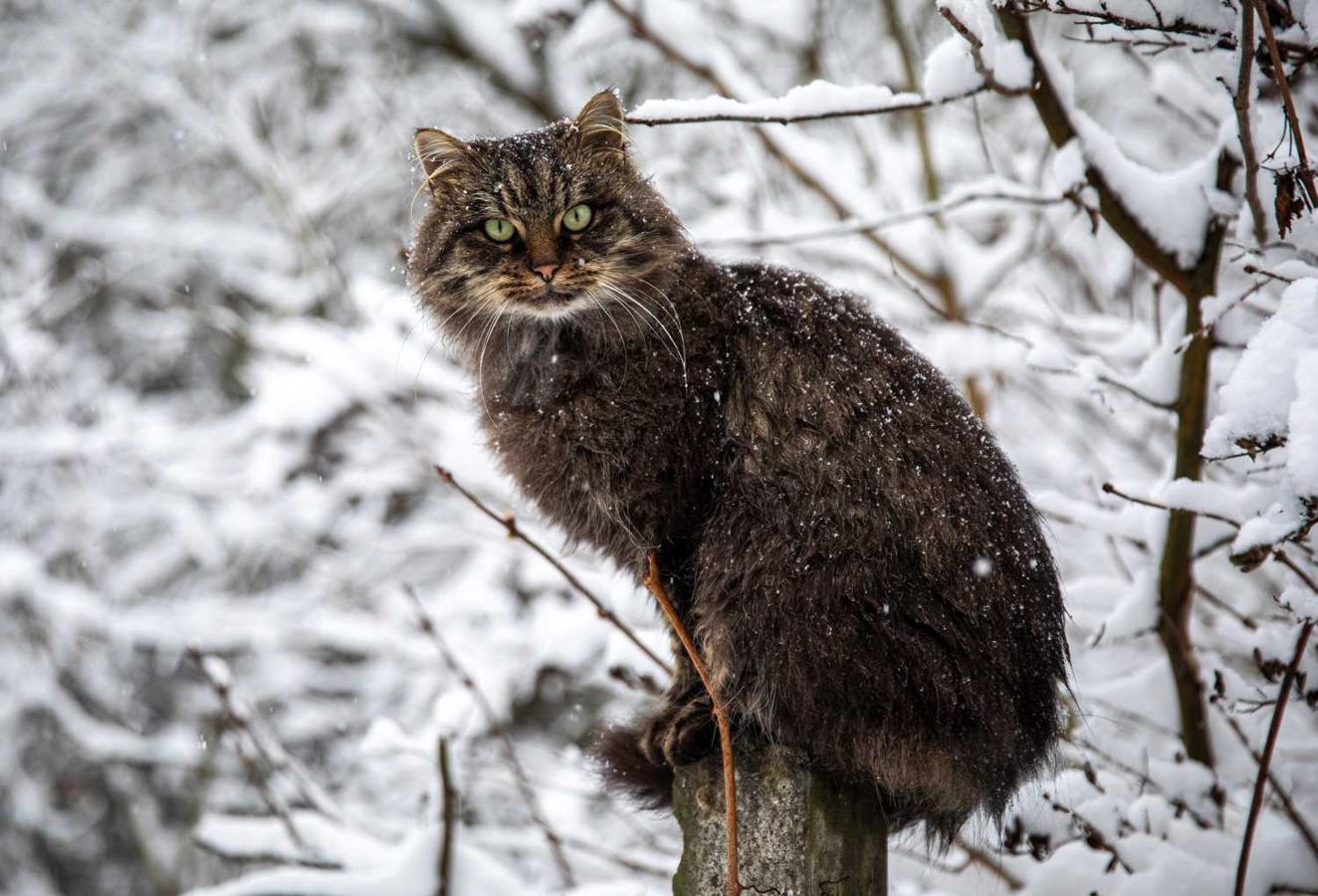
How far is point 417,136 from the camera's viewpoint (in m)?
2.62

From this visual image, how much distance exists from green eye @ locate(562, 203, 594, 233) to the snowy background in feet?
1.01

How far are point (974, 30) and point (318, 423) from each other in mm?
4016

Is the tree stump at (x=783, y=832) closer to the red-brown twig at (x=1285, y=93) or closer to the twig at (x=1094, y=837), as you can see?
the twig at (x=1094, y=837)

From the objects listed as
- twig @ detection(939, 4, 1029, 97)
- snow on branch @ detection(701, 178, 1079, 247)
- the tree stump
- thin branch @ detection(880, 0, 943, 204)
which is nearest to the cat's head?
snow on branch @ detection(701, 178, 1079, 247)

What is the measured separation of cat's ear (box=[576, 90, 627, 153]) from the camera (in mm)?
2572

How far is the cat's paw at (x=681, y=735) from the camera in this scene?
2070 millimetres

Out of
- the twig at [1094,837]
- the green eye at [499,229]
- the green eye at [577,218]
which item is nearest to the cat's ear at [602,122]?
the green eye at [577,218]

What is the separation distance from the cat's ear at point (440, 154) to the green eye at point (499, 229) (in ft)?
0.59

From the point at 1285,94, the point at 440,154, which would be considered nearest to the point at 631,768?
the point at 440,154

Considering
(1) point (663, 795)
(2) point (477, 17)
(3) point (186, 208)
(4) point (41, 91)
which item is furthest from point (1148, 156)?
(4) point (41, 91)

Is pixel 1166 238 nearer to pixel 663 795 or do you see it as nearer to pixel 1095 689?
pixel 1095 689

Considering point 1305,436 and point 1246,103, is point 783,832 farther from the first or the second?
point 1246,103

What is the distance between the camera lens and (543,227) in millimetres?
2439

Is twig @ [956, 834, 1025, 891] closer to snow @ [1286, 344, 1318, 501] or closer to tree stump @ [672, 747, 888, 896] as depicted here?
tree stump @ [672, 747, 888, 896]
